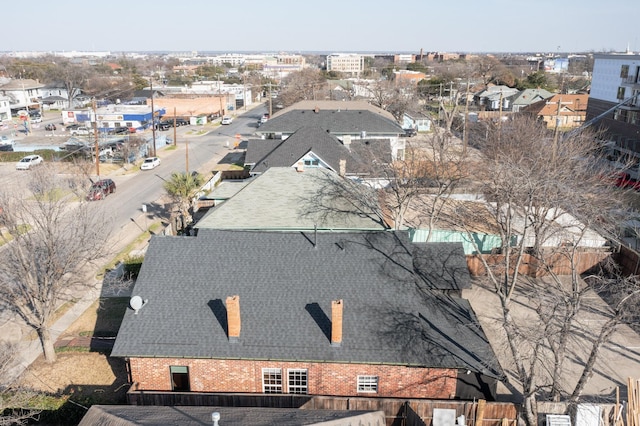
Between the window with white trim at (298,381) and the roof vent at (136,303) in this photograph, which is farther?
the roof vent at (136,303)

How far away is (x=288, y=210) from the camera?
1075 inches

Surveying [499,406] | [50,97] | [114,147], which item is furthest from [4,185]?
[50,97]

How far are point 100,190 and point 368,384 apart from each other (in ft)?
120

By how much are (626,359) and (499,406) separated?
30.9ft

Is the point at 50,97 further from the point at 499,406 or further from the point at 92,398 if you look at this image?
the point at 499,406

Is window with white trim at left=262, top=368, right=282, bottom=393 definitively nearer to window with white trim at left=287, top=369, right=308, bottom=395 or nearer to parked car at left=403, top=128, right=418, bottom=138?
window with white trim at left=287, top=369, right=308, bottom=395

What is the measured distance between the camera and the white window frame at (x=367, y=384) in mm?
17283

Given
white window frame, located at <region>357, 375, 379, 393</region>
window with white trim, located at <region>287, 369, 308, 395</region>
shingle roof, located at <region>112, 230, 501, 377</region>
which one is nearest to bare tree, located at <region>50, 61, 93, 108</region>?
shingle roof, located at <region>112, 230, 501, 377</region>

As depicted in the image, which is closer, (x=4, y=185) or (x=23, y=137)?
(x=4, y=185)

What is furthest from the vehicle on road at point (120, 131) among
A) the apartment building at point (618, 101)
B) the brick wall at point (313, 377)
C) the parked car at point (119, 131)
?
the apartment building at point (618, 101)

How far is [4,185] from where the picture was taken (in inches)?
1854

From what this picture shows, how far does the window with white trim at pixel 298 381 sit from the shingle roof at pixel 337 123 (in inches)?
1514

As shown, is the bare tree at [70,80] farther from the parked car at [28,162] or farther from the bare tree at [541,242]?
the bare tree at [541,242]

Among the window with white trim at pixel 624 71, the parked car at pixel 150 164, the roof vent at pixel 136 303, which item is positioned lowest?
the parked car at pixel 150 164
